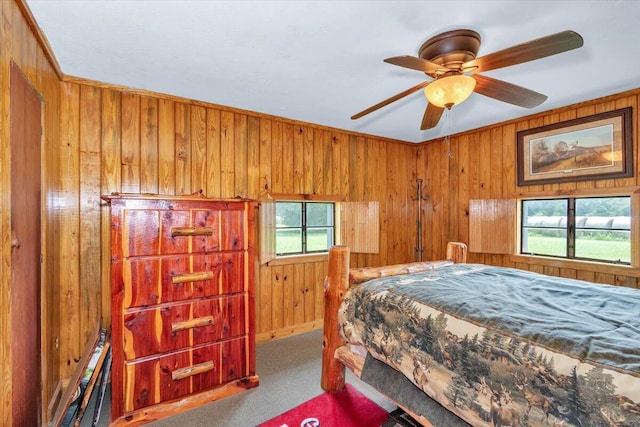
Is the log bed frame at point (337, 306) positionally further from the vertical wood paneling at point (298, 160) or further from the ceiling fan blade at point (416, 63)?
the vertical wood paneling at point (298, 160)

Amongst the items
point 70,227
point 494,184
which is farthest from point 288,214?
point 494,184

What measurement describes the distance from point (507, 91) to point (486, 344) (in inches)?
58.0

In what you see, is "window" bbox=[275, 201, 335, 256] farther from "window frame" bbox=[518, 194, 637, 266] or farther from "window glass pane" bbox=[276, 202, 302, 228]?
"window frame" bbox=[518, 194, 637, 266]

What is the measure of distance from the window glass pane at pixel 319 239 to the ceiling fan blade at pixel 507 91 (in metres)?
2.31

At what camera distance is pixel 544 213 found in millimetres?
3180

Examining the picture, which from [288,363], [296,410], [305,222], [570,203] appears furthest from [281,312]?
[570,203]

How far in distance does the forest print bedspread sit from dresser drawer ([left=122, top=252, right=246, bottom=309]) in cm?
90

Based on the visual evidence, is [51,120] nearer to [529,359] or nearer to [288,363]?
[288,363]

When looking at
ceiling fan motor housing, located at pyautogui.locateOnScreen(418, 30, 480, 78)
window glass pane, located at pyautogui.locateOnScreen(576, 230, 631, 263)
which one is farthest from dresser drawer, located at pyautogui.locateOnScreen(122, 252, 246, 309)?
window glass pane, located at pyautogui.locateOnScreen(576, 230, 631, 263)

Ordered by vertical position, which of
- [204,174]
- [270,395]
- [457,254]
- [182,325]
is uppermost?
[204,174]

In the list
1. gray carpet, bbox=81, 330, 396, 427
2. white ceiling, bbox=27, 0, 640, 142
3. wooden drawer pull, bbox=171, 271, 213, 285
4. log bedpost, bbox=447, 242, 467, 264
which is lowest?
gray carpet, bbox=81, 330, 396, 427

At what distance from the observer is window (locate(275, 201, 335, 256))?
3.40 meters

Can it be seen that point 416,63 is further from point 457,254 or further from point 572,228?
point 572,228

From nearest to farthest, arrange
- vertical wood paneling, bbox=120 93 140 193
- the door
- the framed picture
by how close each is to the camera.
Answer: the door < vertical wood paneling, bbox=120 93 140 193 < the framed picture
